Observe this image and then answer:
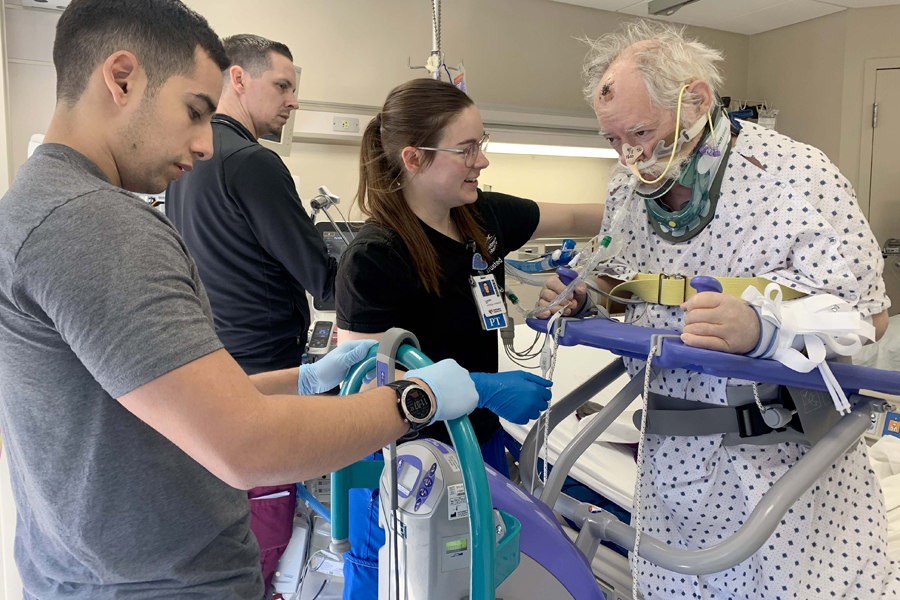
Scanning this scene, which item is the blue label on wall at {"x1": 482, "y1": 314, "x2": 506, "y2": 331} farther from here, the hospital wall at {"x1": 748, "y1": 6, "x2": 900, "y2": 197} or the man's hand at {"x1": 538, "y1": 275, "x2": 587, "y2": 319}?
the hospital wall at {"x1": 748, "y1": 6, "x2": 900, "y2": 197}

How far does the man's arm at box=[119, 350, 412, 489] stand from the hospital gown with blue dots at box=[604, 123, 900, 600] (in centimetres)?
80

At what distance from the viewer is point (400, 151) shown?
5.07 feet

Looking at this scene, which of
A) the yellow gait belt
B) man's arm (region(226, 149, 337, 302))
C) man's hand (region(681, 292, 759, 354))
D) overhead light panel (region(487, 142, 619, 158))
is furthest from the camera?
overhead light panel (region(487, 142, 619, 158))

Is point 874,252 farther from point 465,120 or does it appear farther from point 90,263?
point 90,263

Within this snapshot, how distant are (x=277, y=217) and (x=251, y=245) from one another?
15cm

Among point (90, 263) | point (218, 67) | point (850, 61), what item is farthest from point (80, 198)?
point (850, 61)

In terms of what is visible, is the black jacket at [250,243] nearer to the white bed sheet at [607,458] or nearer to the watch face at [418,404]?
the white bed sheet at [607,458]

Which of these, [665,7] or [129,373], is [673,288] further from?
[665,7]

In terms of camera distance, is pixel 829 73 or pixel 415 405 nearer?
pixel 415 405

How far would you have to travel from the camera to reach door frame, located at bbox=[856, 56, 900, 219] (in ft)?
15.3

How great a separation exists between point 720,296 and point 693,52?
57cm

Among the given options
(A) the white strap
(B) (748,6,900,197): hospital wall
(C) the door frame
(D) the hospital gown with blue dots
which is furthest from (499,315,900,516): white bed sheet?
(B) (748,6,900,197): hospital wall

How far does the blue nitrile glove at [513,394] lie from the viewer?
1244mm

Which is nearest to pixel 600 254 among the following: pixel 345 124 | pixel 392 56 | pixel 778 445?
pixel 778 445
